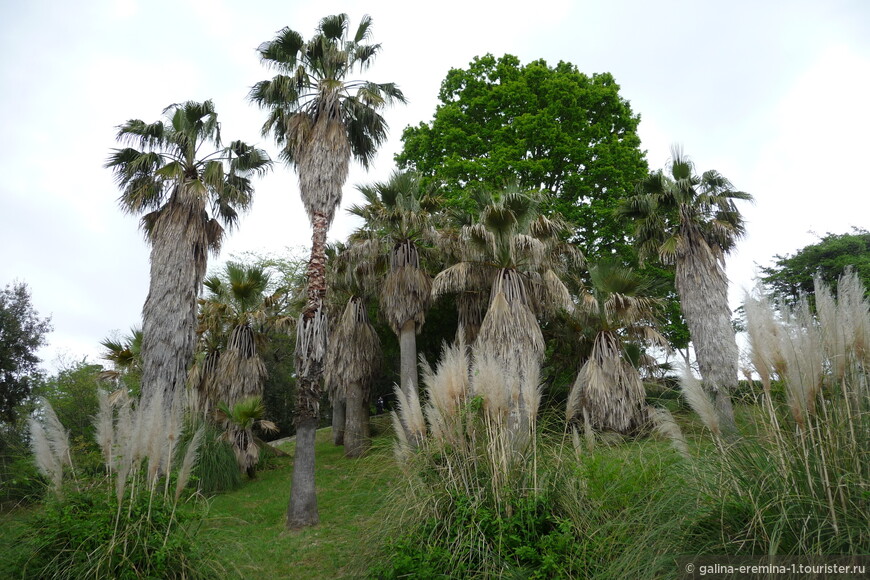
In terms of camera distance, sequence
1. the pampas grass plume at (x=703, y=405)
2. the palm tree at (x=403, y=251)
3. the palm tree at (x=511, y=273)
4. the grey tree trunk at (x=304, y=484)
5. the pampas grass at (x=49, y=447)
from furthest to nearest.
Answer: the palm tree at (x=403, y=251), the palm tree at (x=511, y=273), the grey tree trunk at (x=304, y=484), the pampas grass at (x=49, y=447), the pampas grass plume at (x=703, y=405)

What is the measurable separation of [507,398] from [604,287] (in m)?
8.97

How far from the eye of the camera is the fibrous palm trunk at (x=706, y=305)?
46.7 ft

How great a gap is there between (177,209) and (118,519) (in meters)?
11.1

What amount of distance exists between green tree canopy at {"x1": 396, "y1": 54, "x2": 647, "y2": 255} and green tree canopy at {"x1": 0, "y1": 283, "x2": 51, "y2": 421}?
14.9m

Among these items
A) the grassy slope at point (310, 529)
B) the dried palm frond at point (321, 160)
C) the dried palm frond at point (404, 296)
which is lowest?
the grassy slope at point (310, 529)

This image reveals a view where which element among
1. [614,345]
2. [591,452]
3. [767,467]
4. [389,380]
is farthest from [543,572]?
[389,380]

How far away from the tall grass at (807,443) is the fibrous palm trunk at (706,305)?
10.9 m

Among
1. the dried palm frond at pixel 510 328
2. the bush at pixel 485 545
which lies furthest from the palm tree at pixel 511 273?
the bush at pixel 485 545

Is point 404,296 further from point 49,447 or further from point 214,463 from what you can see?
point 49,447

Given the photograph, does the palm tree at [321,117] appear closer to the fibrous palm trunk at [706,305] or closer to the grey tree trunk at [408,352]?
the grey tree trunk at [408,352]

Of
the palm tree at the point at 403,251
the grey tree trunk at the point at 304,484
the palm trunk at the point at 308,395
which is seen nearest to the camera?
the grey tree trunk at the point at 304,484

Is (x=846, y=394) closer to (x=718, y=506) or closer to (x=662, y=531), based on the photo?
(x=718, y=506)

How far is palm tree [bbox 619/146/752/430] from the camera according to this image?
1464 centimetres

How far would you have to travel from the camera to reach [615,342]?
1368cm
